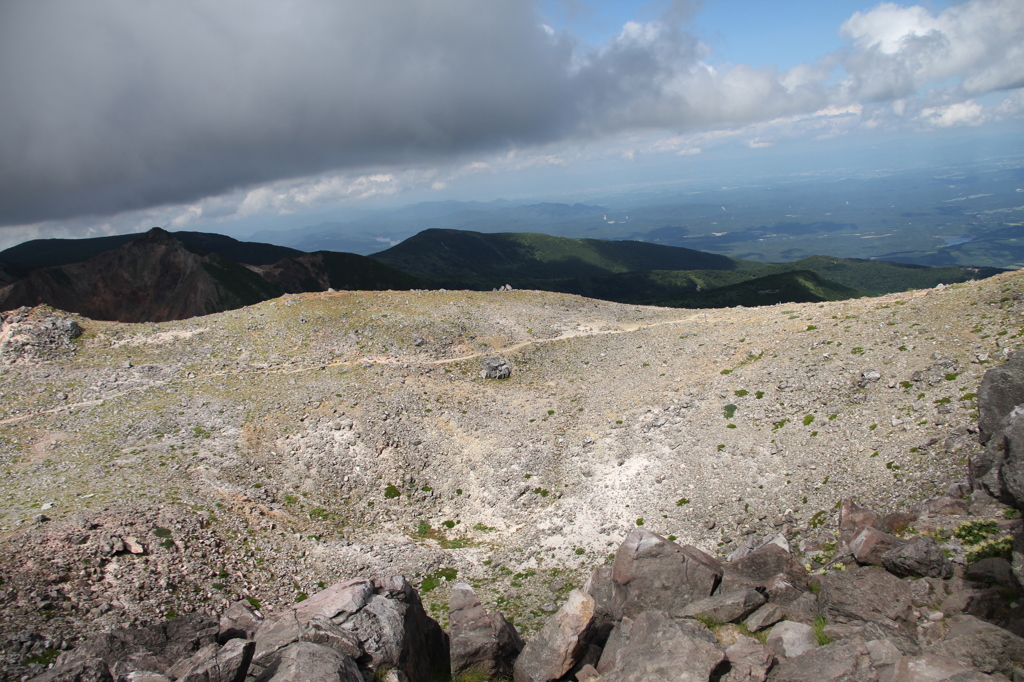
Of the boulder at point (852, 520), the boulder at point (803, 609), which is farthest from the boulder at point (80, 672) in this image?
the boulder at point (852, 520)

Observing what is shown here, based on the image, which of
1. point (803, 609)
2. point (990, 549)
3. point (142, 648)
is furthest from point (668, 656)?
point (142, 648)

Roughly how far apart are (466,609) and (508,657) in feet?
8.58

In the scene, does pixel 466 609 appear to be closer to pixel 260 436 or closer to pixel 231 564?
pixel 231 564

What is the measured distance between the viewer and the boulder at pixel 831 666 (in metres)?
14.4

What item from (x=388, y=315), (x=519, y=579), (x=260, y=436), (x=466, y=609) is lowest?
(x=519, y=579)

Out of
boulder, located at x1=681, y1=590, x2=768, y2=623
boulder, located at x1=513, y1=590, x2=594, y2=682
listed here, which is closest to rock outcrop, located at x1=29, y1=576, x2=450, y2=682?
boulder, located at x1=513, y1=590, x2=594, y2=682

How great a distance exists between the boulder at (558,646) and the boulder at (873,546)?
11551 mm

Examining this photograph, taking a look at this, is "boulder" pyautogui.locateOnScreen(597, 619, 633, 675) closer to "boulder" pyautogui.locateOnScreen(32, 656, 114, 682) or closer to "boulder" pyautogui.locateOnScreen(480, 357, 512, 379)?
"boulder" pyautogui.locateOnScreen(32, 656, 114, 682)

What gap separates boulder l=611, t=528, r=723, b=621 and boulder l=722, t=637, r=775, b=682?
155 inches

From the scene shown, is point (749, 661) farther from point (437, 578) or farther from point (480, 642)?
point (437, 578)

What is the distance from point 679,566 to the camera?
22141mm

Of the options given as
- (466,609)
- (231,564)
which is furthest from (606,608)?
(231,564)

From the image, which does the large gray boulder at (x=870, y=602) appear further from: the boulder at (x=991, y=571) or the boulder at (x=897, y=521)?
the boulder at (x=897, y=521)

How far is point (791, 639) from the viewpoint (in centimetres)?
1764
